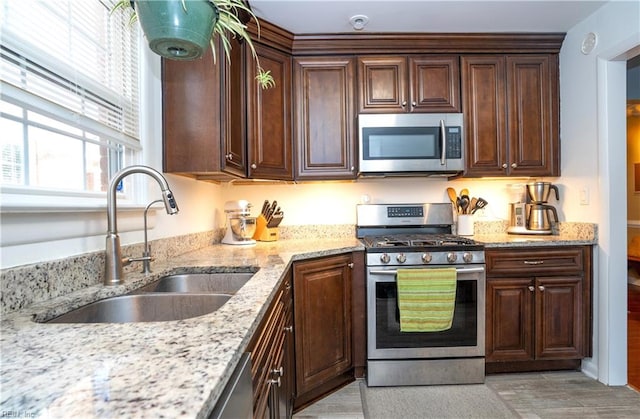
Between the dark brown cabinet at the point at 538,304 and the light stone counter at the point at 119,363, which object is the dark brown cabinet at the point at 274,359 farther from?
the dark brown cabinet at the point at 538,304

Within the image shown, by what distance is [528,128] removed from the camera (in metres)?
2.39

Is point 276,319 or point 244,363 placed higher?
point 244,363

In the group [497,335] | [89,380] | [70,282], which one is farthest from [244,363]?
[497,335]

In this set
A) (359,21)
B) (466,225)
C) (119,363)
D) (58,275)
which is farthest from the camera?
(466,225)

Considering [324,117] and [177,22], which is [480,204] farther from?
[177,22]

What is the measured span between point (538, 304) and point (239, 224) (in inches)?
81.9

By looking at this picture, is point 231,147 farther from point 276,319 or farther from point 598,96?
point 598,96

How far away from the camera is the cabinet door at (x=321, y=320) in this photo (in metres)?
1.84

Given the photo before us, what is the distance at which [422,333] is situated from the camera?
6.73 feet

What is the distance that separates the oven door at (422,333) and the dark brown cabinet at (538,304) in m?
0.11

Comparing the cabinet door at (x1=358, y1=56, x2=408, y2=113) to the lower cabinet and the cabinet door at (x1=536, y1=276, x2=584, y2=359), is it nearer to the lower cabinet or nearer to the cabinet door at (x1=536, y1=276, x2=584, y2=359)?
the lower cabinet

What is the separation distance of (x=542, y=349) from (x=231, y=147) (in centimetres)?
237

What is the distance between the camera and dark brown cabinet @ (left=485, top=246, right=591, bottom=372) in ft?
6.96

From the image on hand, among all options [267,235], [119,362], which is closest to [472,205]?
[267,235]
